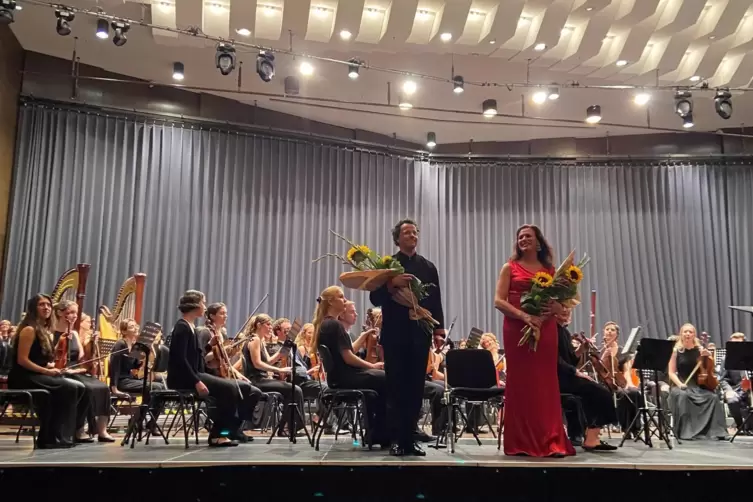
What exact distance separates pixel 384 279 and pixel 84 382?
314 centimetres

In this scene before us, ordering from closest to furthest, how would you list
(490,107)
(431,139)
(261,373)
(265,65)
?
1. (261,373)
2. (265,65)
3. (490,107)
4. (431,139)

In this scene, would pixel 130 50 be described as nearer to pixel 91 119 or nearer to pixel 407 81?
pixel 91 119

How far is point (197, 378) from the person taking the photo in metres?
5.18

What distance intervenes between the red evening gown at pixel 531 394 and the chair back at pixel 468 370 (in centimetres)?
96

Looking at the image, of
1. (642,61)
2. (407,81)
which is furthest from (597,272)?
(407,81)

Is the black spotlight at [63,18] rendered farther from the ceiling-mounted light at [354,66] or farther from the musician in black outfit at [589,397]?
the musician in black outfit at [589,397]

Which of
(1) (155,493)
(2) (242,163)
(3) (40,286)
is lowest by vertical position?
(1) (155,493)

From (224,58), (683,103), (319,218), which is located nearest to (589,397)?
(224,58)

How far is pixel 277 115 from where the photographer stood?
39.7 ft

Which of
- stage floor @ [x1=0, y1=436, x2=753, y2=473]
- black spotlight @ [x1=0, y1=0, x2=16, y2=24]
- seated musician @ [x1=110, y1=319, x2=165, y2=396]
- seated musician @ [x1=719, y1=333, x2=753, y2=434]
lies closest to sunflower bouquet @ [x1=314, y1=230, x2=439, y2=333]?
stage floor @ [x1=0, y1=436, x2=753, y2=473]

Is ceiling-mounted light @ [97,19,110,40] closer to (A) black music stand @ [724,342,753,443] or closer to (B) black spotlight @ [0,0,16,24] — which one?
(B) black spotlight @ [0,0,16,24]

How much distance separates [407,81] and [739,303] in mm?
7245

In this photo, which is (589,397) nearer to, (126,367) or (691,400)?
(691,400)

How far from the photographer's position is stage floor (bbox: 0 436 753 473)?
3.69 metres
